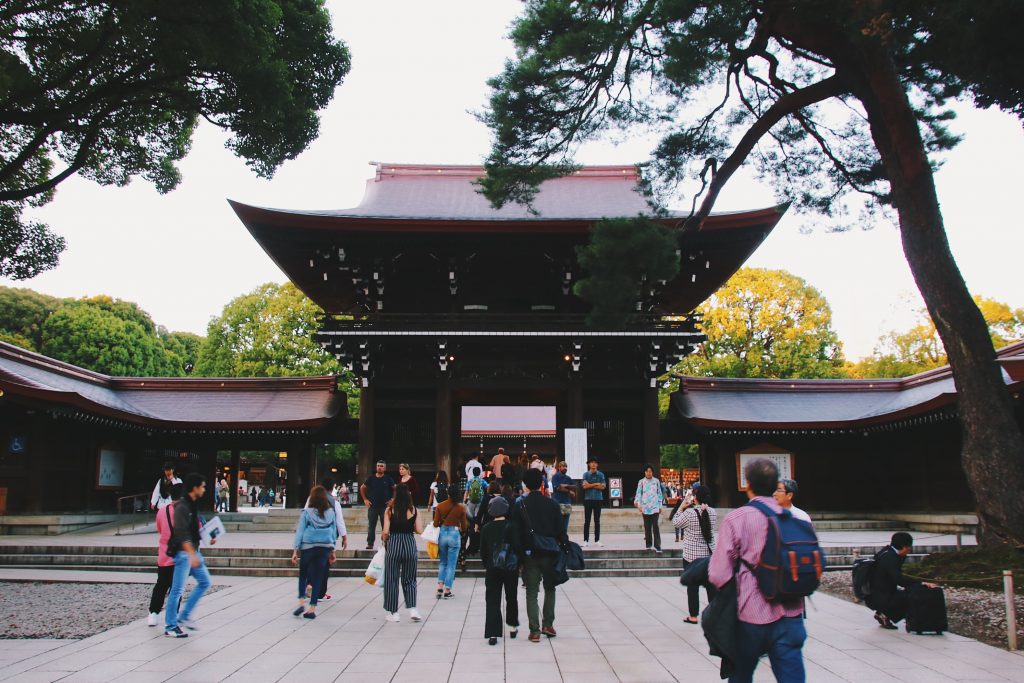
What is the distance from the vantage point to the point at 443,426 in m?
19.2

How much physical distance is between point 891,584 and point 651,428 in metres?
11.9

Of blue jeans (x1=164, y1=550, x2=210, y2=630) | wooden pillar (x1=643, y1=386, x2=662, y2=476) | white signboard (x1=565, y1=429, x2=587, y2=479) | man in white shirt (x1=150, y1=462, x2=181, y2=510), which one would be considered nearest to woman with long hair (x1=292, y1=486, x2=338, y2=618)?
blue jeans (x1=164, y1=550, x2=210, y2=630)

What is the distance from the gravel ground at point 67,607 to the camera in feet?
25.3

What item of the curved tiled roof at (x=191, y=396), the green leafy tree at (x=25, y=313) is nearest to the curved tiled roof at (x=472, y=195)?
the curved tiled roof at (x=191, y=396)

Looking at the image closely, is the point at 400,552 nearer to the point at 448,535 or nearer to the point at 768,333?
the point at 448,535

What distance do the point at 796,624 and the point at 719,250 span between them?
16394mm

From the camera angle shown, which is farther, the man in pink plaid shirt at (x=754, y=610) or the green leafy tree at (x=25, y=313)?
the green leafy tree at (x=25, y=313)

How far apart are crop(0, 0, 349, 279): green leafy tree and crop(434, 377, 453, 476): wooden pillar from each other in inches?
374

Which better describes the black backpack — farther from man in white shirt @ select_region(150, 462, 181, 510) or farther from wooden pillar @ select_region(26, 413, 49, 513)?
wooden pillar @ select_region(26, 413, 49, 513)

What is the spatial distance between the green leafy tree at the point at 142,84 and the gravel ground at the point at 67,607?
450 cm

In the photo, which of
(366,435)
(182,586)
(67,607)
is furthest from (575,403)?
(182,586)

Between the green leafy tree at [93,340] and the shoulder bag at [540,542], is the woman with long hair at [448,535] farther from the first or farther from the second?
the green leafy tree at [93,340]

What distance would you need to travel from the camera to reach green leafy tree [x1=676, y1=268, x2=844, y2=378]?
35.5 m

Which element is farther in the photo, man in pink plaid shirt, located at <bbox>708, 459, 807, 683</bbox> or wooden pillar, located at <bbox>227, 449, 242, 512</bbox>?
wooden pillar, located at <bbox>227, 449, 242, 512</bbox>
